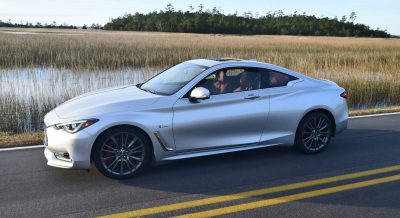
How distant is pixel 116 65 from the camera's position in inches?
878

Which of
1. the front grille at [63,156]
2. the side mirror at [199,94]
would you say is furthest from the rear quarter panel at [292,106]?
the front grille at [63,156]

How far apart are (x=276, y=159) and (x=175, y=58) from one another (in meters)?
19.8

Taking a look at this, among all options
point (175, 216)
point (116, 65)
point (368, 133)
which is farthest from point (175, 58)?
point (175, 216)

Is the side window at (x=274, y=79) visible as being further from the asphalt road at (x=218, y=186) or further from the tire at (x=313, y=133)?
the asphalt road at (x=218, y=186)

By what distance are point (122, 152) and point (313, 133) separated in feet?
10.2

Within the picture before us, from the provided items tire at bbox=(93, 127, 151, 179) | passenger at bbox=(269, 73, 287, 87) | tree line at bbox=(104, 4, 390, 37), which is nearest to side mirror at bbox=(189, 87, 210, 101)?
tire at bbox=(93, 127, 151, 179)

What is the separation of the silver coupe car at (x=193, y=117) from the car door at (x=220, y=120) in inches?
0.5

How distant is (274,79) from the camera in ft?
22.2

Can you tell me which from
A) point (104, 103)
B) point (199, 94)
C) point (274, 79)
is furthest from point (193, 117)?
point (274, 79)

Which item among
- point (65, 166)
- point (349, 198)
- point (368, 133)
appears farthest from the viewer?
point (368, 133)

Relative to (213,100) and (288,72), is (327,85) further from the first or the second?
(213,100)

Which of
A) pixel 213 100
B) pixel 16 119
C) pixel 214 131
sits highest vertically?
pixel 213 100

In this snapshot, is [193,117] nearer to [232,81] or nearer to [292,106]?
[232,81]

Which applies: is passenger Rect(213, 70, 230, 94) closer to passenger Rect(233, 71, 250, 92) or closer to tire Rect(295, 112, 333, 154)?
passenger Rect(233, 71, 250, 92)
